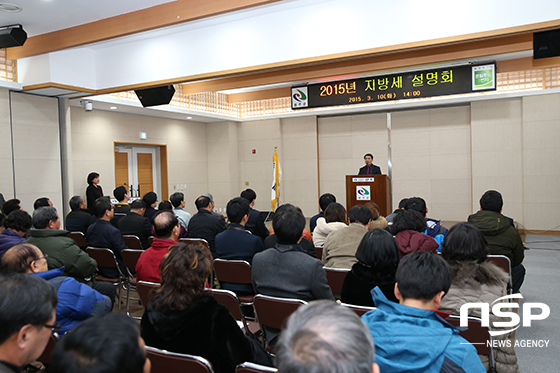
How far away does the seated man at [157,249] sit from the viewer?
3037mm

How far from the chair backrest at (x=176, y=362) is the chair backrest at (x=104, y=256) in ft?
8.38

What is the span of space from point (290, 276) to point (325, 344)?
65.7 inches

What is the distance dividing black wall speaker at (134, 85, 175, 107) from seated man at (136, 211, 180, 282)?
13.5 ft

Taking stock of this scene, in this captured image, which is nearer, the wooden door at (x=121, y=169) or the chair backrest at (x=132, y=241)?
the chair backrest at (x=132, y=241)

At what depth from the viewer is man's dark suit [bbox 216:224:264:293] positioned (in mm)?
3420

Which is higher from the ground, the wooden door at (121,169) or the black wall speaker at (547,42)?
the black wall speaker at (547,42)

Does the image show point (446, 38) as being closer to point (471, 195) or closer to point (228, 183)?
point (471, 195)

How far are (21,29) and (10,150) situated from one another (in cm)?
198

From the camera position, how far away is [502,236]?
143 inches

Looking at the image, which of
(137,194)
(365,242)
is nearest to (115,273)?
(365,242)

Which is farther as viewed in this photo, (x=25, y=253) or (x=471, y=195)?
(x=471, y=195)

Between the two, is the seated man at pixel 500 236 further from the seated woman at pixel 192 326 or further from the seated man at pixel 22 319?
the seated man at pixel 22 319

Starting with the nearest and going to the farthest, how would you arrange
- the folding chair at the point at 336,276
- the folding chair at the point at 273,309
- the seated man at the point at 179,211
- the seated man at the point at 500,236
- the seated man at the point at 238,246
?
the folding chair at the point at 273,309 < the folding chair at the point at 336,276 < the seated man at the point at 238,246 < the seated man at the point at 500,236 < the seated man at the point at 179,211

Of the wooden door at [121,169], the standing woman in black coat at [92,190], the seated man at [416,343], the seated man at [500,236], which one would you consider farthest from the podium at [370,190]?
the wooden door at [121,169]
